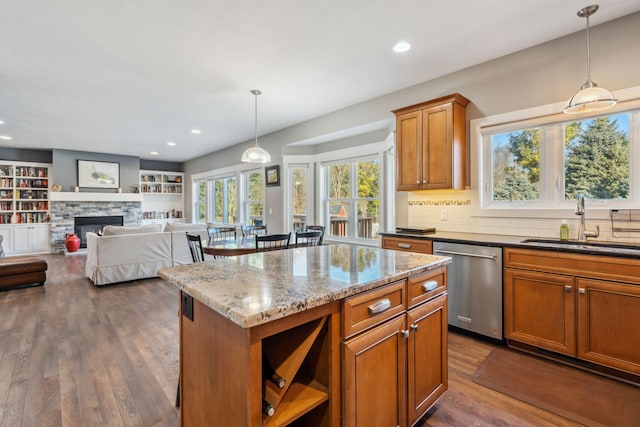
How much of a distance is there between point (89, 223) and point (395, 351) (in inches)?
374

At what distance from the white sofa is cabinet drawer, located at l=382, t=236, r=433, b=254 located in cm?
360

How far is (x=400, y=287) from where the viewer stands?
1471mm

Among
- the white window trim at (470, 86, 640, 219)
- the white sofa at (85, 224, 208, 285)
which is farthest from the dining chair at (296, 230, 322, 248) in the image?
the white sofa at (85, 224, 208, 285)

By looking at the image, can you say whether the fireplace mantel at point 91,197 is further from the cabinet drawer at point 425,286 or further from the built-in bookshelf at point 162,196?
the cabinet drawer at point 425,286

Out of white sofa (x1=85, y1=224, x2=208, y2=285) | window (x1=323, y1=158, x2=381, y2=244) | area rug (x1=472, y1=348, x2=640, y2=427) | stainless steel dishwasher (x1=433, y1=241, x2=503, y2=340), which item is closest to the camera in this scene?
area rug (x1=472, y1=348, x2=640, y2=427)

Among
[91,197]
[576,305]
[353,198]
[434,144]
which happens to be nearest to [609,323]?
[576,305]

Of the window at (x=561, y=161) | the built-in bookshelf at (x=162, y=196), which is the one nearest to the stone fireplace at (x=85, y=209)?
the built-in bookshelf at (x=162, y=196)

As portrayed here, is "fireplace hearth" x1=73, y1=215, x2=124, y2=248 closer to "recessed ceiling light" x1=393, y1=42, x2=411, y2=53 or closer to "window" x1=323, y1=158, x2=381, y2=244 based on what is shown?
"window" x1=323, y1=158, x2=381, y2=244

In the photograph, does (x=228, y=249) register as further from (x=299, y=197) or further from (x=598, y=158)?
(x=598, y=158)

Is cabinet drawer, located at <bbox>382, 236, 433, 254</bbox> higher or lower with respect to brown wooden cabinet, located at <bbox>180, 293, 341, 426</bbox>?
higher

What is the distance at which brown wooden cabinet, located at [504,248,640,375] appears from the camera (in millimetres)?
2059

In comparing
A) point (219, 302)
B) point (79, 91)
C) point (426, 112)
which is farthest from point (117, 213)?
point (219, 302)

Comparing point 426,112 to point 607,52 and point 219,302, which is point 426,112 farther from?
point 219,302

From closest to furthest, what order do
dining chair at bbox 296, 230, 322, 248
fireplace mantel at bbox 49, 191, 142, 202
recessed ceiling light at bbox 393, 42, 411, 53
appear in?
recessed ceiling light at bbox 393, 42, 411, 53 → dining chair at bbox 296, 230, 322, 248 → fireplace mantel at bbox 49, 191, 142, 202
